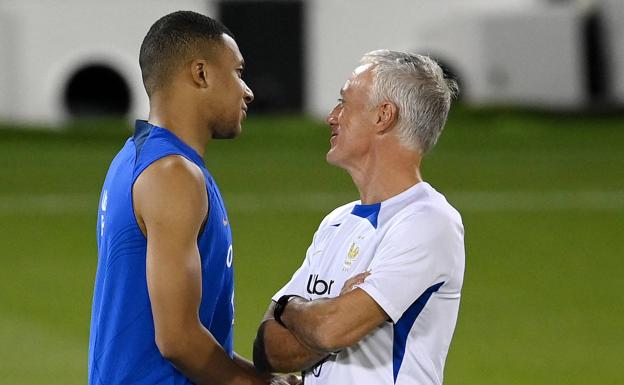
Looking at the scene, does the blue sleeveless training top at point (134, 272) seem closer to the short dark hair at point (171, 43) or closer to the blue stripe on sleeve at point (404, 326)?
the short dark hair at point (171, 43)

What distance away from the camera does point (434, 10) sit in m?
30.4

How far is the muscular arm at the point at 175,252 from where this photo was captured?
394 centimetres

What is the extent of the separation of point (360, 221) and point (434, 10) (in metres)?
26.6

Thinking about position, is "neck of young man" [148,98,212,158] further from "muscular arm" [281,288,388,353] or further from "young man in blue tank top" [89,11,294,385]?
"muscular arm" [281,288,388,353]

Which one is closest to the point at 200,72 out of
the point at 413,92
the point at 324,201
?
the point at 413,92

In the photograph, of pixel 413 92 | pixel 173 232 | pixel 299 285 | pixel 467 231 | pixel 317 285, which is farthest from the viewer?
pixel 467 231

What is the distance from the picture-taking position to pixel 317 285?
432cm

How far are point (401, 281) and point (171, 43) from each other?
1.09m

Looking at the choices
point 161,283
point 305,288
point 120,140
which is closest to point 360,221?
point 305,288

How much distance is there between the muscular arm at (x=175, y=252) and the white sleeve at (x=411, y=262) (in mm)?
535

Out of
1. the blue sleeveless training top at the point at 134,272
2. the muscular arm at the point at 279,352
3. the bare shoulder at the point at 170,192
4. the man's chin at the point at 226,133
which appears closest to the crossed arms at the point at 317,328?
the muscular arm at the point at 279,352

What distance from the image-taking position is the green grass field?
992cm

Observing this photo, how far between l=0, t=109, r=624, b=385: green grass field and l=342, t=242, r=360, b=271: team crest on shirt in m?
4.88

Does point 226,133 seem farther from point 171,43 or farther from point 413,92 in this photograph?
point 413,92
